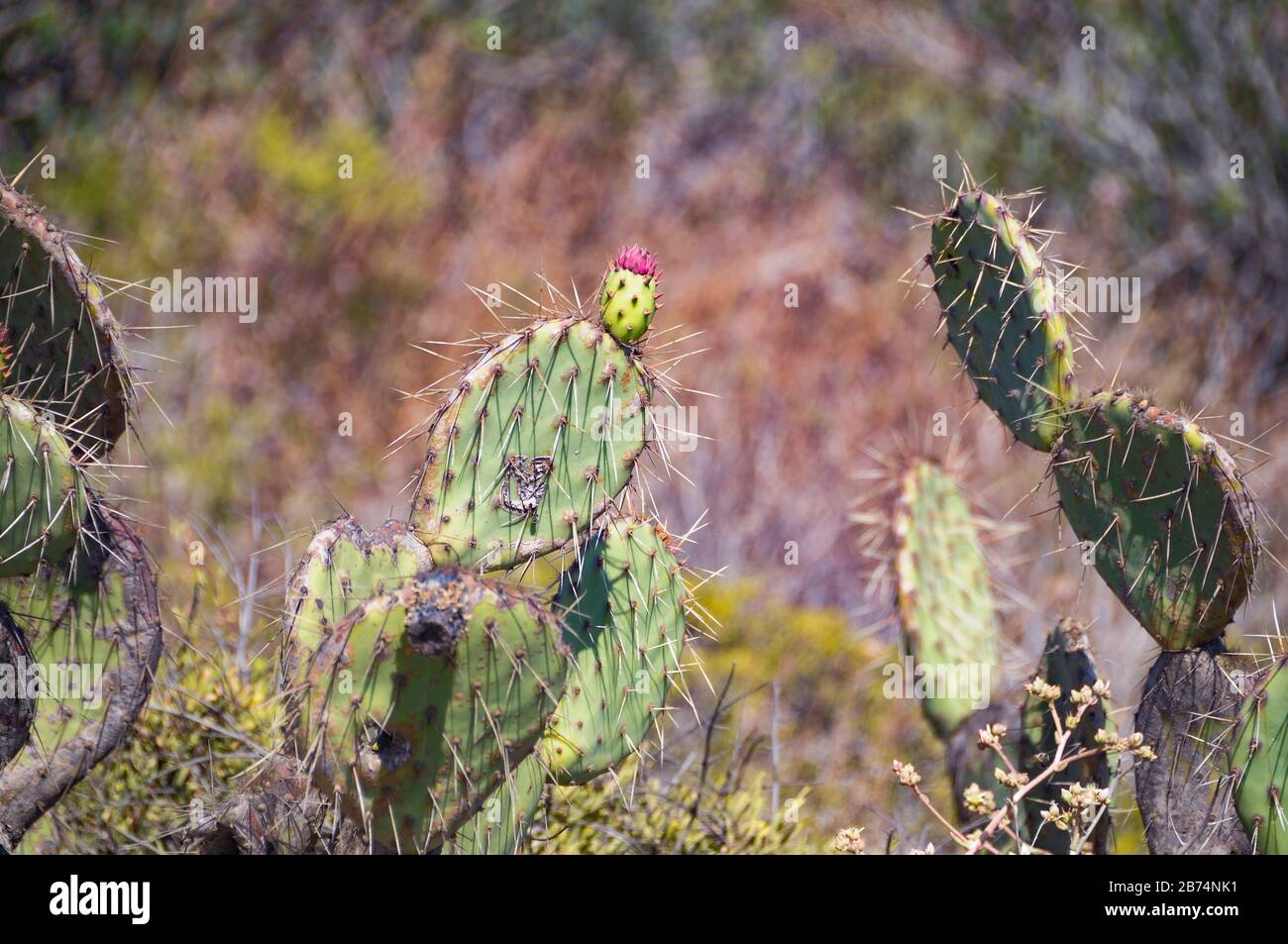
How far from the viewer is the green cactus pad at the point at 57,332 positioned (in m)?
2.48

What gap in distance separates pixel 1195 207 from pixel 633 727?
6.52m

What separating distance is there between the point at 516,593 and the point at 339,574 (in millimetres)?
382

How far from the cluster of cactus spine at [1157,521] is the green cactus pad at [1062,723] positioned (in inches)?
1.0

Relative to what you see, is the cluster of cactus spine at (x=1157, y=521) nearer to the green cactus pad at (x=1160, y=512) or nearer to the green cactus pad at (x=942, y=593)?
the green cactus pad at (x=1160, y=512)

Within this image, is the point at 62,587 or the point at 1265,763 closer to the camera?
the point at 1265,763

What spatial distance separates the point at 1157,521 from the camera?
2523mm

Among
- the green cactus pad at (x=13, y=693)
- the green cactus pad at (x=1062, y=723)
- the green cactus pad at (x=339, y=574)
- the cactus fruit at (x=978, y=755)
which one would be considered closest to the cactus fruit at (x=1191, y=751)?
the green cactus pad at (x=1062, y=723)

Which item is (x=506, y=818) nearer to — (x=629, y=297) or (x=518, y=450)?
(x=518, y=450)

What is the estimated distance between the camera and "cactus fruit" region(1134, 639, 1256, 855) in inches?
97.2

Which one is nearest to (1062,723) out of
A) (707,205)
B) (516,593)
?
(516,593)

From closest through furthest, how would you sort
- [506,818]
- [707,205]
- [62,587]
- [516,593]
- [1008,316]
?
[516,593]
[506,818]
[62,587]
[1008,316]
[707,205]

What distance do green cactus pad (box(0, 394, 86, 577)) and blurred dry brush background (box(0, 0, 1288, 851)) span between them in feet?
10.3

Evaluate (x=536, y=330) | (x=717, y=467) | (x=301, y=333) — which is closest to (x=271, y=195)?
(x=301, y=333)
